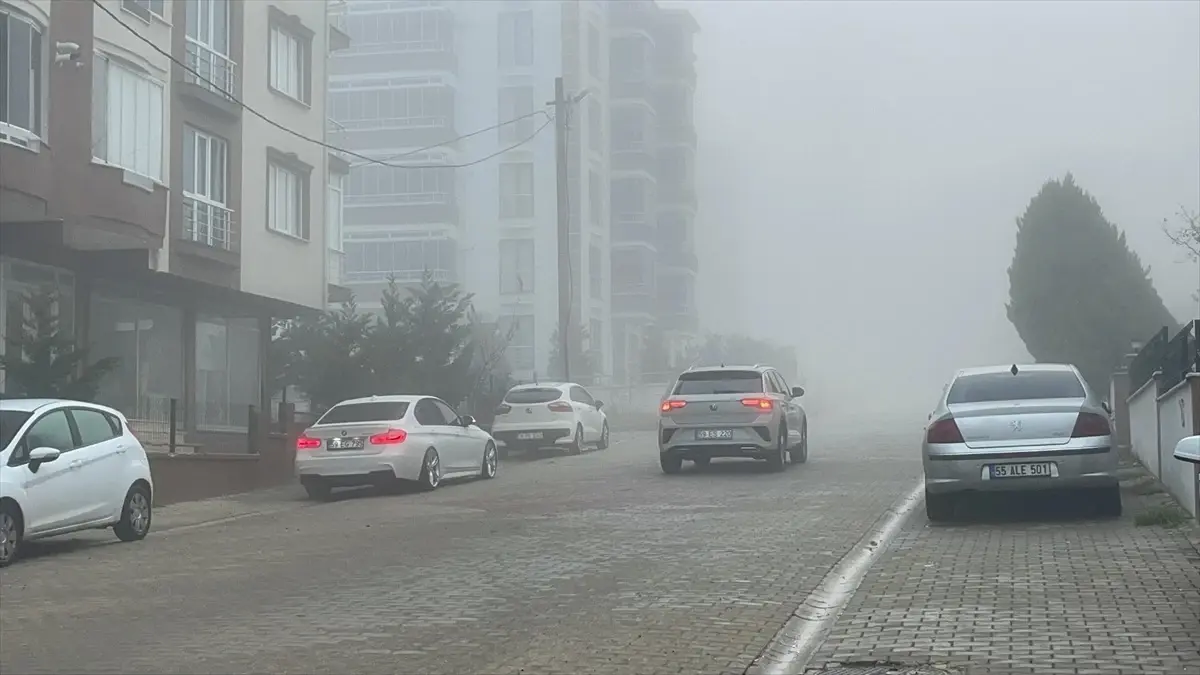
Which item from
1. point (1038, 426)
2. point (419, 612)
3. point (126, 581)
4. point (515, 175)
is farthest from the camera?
point (515, 175)

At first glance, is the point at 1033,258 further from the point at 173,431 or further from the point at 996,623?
the point at 996,623

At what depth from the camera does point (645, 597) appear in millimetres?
10406

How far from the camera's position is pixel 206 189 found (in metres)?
28.3

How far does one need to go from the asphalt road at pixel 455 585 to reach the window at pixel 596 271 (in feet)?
155

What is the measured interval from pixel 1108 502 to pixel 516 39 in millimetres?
53783

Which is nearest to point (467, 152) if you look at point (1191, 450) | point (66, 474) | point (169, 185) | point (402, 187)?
point (402, 187)

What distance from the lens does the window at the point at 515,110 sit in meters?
64.4

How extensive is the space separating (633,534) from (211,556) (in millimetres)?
4179

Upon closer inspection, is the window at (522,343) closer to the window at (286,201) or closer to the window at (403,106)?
the window at (403,106)

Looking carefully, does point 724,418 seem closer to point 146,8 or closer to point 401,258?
point 146,8

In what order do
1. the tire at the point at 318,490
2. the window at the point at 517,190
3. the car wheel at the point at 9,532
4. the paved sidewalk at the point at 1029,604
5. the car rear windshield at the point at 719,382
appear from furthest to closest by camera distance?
1. the window at the point at 517,190
2. the car rear windshield at the point at 719,382
3. the tire at the point at 318,490
4. the car wheel at the point at 9,532
5. the paved sidewalk at the point at 1029,604

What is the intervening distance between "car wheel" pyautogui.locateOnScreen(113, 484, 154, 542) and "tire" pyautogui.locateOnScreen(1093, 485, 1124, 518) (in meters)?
10.2

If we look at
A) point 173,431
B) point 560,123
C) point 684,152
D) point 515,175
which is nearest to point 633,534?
point 173,431

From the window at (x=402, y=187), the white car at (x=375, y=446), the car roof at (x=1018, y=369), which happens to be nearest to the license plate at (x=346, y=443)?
the white car at (x=375, y=446)
